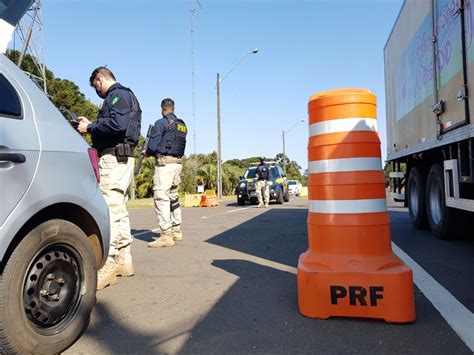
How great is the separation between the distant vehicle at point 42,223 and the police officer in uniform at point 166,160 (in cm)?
338

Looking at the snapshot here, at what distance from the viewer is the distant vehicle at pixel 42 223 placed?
7.82ft

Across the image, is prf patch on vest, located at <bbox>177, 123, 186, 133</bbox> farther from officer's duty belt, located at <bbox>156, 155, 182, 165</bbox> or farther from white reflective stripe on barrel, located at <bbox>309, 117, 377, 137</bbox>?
white reflective stripe on barrel, located at <bbox>309, 117, 377, 137</bbox>

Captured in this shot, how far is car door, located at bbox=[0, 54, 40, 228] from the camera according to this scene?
237cm

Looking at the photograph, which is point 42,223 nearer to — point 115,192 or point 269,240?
point 115,192

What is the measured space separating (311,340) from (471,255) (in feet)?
11.5

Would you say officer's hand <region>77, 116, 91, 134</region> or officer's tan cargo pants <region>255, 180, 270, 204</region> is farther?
officer's tan cargo pants <region>255, 180, 270, 204</region>

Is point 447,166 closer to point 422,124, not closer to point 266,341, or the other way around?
point 422,124

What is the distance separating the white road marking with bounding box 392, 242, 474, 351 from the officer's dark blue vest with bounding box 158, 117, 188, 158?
3791 mm

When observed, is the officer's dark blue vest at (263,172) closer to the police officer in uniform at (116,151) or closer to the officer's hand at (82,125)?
the police officer in uniform at (116,151)

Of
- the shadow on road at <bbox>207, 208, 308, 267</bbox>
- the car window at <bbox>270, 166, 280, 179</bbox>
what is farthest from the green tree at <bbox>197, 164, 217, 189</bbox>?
the shadow on road at <bbox>207, 208, 308, 267</bbox>

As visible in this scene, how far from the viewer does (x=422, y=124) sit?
22.7 ft

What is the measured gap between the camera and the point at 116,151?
14.7ft

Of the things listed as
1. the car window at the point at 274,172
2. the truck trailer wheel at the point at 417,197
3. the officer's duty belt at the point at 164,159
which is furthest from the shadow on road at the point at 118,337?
the car window at the point at 274,172

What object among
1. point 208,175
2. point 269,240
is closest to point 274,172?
point 269,240
